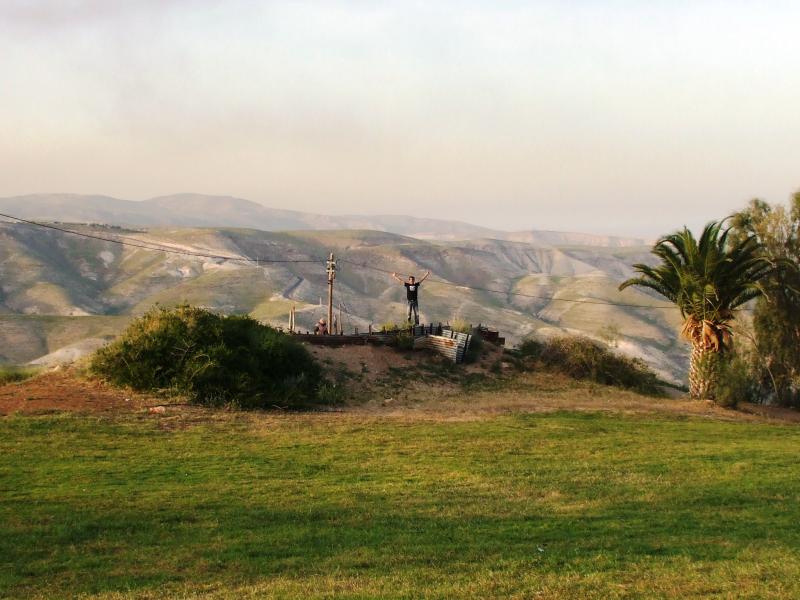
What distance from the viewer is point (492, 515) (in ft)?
36.9

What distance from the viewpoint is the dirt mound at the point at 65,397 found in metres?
19.8

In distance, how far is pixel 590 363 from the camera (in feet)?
108

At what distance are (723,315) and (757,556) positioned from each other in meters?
22.0

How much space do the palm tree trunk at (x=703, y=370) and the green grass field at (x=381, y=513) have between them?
35.7ft

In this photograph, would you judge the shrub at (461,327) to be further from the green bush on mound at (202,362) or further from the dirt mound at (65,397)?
the dirt mound at (65,397)

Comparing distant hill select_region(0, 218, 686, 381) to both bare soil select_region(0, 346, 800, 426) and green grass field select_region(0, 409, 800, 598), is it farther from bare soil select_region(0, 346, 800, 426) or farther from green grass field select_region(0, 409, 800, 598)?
green grass field select_region(0, 409, 800, 598)

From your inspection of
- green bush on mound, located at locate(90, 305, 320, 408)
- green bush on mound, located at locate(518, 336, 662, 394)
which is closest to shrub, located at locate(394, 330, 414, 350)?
green bush on mound, located at locate(518, 336, 662, 394)

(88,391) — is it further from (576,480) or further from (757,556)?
(757,556)

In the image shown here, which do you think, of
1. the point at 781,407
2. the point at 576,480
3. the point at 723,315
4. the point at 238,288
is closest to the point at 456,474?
the point at 576,480

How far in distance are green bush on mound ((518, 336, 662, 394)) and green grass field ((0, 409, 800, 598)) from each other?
44.4ft

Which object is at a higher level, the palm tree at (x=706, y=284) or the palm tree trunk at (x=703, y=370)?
the palm tree at (x=706, y=284)

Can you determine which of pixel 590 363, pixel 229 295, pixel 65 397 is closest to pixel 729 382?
pixel 590 363

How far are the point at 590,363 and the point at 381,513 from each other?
23287 mm

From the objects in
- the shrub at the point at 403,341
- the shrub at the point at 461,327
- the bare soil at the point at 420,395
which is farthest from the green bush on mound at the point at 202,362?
the shrub at the point at 461,327
